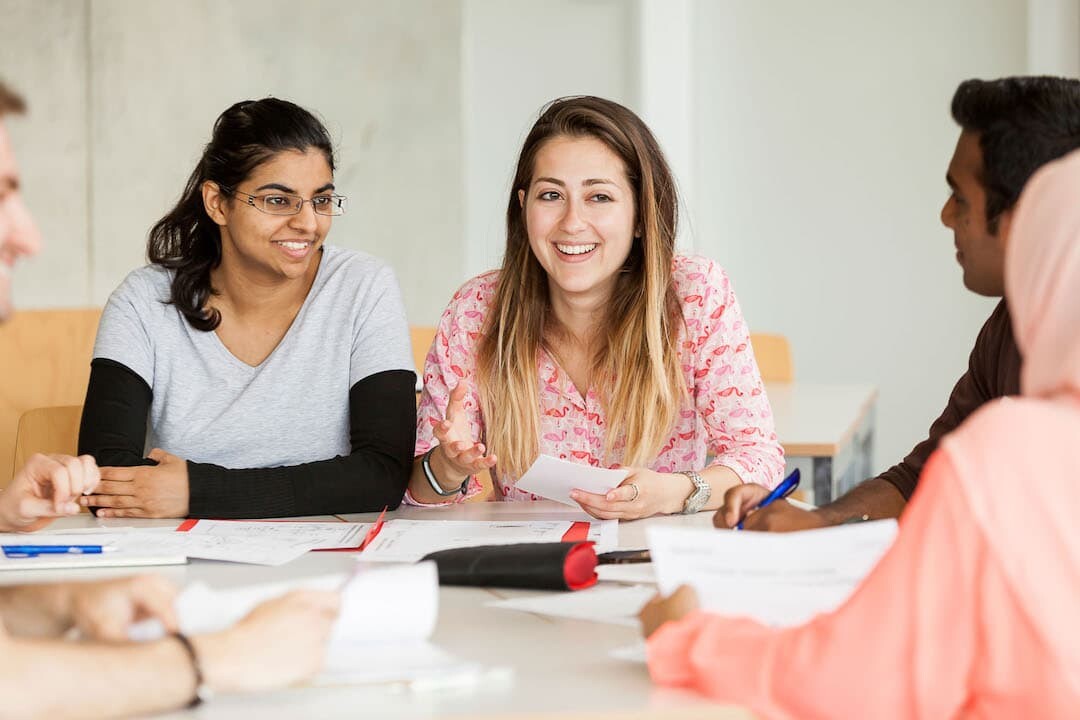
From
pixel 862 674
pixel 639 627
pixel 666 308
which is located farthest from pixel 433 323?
pixel 862 674

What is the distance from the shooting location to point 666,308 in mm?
2297

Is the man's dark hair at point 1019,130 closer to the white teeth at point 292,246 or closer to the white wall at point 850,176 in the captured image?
the white teeth at point 292,246

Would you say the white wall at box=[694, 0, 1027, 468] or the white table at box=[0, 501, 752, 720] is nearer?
the white table at box=[0, 501, 752, 720]

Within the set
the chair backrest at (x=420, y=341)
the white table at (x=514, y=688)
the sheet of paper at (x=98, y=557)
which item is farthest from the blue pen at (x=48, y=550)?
the chair backrest at (x=420, y=341)

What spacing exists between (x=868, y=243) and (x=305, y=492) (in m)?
4.30

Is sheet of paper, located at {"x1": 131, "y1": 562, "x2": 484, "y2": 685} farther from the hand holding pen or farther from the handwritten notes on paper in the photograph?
the hand holding pen

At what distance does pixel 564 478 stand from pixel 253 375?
785mm

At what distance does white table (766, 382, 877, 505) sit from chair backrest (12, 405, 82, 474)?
162 cm

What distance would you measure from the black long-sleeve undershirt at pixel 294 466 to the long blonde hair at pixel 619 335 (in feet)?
0.60

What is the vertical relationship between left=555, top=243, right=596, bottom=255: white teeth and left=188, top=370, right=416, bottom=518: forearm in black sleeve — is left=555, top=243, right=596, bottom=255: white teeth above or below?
above

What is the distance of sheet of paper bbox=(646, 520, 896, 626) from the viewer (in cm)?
112

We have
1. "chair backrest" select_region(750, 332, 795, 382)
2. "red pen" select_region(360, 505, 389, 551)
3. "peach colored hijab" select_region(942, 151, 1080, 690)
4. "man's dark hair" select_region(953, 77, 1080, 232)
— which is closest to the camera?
"peach colored hijab" select_region(942, 151, 1080, 690)

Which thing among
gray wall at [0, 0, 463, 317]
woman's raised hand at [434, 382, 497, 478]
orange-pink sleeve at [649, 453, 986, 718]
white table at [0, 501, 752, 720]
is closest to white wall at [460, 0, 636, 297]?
gray wall at [0, 0, 463, 317]

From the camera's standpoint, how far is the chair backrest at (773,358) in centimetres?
430
